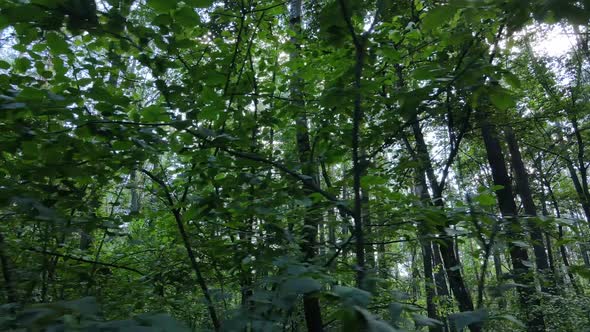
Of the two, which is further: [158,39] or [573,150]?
[573,150]

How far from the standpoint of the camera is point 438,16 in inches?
43.3

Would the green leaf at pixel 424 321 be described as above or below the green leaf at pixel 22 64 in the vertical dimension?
below

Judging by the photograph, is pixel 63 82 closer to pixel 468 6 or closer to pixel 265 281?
A: pixel 265 281

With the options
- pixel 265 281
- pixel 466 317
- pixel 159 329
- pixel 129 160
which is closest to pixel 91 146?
pixel 129 160

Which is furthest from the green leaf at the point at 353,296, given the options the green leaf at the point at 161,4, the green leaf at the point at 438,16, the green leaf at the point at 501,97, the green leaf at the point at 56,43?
the green leaf at the point at 56,43

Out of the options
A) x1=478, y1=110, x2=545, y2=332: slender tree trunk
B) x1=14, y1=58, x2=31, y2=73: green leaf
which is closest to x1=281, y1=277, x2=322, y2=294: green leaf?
x1=14, y1=58, x2=31, y2=73: green leaf

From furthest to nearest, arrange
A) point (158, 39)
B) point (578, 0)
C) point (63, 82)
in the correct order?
1. point (63, 82)
2. point (158, 39)
3. point (578, 0)

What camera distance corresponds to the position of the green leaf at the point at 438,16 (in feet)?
3.52

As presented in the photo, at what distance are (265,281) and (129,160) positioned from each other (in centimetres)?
118

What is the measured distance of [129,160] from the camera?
2.01 m

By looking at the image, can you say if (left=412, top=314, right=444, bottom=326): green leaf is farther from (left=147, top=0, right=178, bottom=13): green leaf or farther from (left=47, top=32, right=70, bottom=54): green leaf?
(left=47, top=32, right=70, bottom=54): green leaf

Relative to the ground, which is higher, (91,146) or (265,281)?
(91,146)

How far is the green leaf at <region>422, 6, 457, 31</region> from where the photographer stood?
3.52 ft

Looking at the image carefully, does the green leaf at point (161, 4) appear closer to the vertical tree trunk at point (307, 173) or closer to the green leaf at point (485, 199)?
the vertical tree trunk at point (307, 173)
